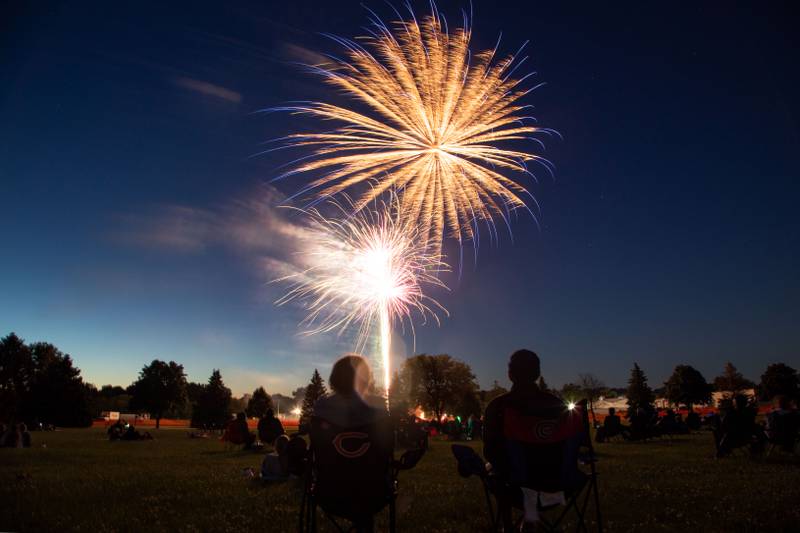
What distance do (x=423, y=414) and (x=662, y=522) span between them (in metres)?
77.9

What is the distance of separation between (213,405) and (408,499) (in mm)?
80383

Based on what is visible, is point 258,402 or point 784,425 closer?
point 784,425

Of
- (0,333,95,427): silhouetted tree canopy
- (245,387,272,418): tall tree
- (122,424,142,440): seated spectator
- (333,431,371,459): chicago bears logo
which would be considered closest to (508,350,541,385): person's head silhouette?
(333,431,371,459): chicago bears logo

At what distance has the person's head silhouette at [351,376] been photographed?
4.07m

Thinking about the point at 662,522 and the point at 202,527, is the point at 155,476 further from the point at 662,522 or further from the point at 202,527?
the point at 662,522

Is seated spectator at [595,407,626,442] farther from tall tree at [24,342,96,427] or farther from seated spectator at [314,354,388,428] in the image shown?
tall tree at [24,342,96,427]

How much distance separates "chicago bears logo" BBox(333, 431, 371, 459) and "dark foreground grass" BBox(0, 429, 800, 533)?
86cm

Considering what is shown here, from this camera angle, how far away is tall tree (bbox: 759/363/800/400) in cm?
9750

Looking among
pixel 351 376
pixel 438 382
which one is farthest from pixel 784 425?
pixel 438 382

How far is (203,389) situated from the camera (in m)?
81.4

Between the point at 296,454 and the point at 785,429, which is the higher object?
the point at 296,454

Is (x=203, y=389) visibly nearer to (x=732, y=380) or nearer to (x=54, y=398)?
(x=54, y=398)

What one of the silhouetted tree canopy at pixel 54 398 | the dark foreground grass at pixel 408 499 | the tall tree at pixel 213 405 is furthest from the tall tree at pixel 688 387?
the silhouetted tree canopy at pixel 54 398

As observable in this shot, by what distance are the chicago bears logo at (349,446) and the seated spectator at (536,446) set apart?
1068mm
